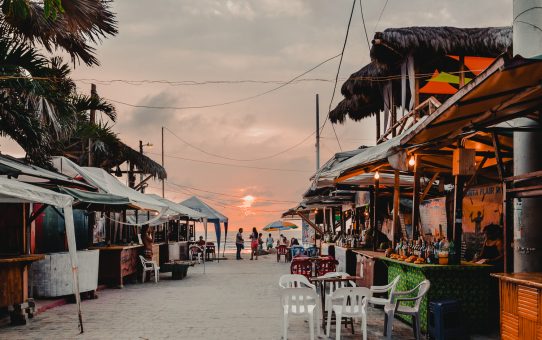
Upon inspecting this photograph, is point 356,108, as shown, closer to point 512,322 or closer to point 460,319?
point 460,319

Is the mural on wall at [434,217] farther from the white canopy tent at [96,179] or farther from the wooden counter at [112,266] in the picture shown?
the wooden counter at [112,266]

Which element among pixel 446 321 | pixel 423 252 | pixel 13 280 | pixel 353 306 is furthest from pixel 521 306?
pixel 13 280

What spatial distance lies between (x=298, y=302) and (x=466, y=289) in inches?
101

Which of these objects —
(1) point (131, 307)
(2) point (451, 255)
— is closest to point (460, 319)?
(2) point (451, 255)

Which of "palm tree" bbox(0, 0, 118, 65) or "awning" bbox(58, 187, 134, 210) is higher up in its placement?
"palm tree" bbox(0, 0, 118, 65)

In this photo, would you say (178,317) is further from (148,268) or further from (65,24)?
(148,268)

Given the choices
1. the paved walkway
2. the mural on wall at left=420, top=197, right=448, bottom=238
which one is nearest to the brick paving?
the paved walkway

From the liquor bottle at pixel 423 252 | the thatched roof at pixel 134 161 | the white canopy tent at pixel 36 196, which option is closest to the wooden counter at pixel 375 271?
the liquor bottle at pixel 423 252

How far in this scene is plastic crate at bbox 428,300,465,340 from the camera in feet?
25.4

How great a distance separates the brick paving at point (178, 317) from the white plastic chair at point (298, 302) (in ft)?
2.14

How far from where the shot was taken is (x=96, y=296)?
13641 millimetres

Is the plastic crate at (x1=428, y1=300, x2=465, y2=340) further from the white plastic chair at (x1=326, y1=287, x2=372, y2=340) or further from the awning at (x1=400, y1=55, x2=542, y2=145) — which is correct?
the awning at (x1=400, y1=55, x2=542, y2=145)

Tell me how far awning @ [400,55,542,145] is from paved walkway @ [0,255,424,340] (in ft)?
10.7

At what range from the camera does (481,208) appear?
457 inches
